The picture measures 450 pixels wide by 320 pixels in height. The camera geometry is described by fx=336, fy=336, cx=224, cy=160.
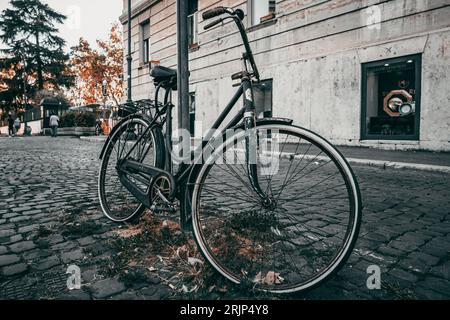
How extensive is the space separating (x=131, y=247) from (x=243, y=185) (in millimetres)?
951

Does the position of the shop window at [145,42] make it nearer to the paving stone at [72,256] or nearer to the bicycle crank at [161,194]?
the bicycle crank at [161,194]

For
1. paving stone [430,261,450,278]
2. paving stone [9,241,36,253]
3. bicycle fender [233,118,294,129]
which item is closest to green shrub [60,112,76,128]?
paving stone [9,241,36,253]

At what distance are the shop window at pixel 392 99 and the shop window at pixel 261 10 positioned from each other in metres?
4.39

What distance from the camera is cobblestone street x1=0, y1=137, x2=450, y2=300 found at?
74.9 inches

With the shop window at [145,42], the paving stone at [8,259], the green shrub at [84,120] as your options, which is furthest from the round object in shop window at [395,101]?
the green shrub at [84,120]

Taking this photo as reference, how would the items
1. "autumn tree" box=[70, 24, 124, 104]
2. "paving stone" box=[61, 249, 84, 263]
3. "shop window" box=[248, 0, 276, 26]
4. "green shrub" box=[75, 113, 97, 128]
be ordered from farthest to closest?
1. "autumn tree" box=[70, 24, 124, 104]
2. "green shrub" box=[75, 113, 97, 128]
3. "shop window" box=[248, 0, 276, 26]
4. "paving stone" box=[61, 249, 84, 263]

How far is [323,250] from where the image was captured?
246cm

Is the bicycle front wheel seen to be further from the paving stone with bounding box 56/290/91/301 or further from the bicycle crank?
the paving stone with bounding box 56/290/91/301

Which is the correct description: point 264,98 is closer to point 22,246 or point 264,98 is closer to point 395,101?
point 395,101

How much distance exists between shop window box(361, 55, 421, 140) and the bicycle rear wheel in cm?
760

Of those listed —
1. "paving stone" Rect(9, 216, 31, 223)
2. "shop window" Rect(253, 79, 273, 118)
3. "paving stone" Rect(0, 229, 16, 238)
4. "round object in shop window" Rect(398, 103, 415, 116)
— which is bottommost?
"paving stone" Rect(0, 229, 16, 238)

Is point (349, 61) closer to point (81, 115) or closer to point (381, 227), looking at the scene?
point (381, 227)

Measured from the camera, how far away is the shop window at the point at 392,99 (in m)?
8.45

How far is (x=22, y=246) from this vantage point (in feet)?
8.45
